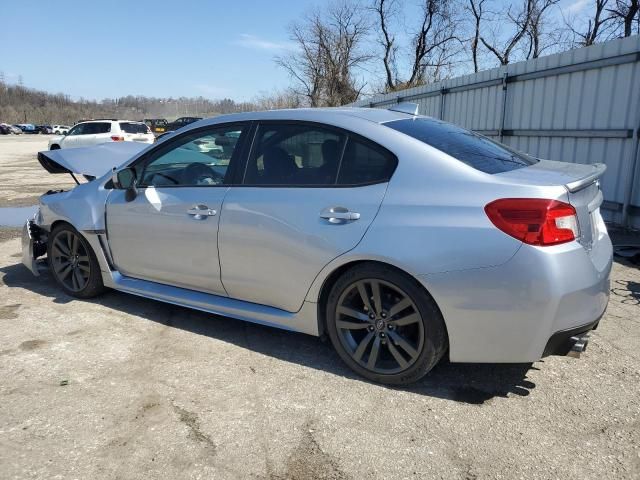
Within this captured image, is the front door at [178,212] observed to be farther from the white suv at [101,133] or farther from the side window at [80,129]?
the side window at [80,129]

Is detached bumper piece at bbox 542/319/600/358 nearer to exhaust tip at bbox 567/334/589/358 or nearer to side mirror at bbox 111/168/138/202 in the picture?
exhaust tip at bbox 567/334/589/358

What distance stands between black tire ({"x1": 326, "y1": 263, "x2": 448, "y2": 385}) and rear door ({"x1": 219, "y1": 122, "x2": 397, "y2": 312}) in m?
0.22

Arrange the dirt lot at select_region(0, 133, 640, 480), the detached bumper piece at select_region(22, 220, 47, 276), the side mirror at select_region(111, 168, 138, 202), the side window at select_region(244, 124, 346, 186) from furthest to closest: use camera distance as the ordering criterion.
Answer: the detached bumper piece at select_region(22, 220, 47, 276) < the side mirror at select_region(111, 168, 138, 202) < the side window at select_region(244, 124, 346, 186) < the dirt lot at select_region(0, 133, 640, 480)

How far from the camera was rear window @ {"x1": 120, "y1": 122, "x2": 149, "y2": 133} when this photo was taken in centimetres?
2259

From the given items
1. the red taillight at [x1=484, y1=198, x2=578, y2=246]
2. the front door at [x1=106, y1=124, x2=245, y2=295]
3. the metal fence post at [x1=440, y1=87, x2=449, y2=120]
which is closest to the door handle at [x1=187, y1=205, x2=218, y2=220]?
the front door at [x1=106, y1=124, x2=245, y2=295]

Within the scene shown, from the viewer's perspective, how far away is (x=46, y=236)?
4.85 metres

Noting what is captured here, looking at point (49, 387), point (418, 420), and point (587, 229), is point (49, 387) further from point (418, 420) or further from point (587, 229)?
point (587, 229)

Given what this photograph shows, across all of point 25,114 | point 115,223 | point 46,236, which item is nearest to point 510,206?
point 115,223

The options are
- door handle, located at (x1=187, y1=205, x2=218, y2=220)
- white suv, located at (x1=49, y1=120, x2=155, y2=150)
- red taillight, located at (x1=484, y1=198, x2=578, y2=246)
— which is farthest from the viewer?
white suv, located at (x1=49, y1=120, x2=155, y2=150)

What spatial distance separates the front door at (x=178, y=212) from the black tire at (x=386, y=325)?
1008mm

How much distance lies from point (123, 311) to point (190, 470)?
232 cm

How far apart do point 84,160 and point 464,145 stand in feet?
12.2

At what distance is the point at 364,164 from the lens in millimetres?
3086

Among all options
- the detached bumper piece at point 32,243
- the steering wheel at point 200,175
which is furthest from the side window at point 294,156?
the detached bumper piece at point 32,243
